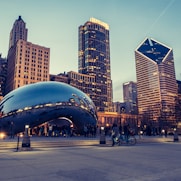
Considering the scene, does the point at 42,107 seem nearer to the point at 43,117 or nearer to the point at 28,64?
the point at 43,117

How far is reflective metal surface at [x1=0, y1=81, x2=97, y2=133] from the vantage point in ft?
103

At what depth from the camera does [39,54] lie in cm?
16438

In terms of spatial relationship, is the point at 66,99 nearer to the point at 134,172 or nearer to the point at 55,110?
the point at 55,110

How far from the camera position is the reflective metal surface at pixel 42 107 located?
103 feet

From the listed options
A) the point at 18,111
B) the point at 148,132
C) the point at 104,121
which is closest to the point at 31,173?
the point at 18,111

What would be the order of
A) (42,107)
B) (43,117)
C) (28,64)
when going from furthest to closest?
(28,64), (43,117), (42,107)

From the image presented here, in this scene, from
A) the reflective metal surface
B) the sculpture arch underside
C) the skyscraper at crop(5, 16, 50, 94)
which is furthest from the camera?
the skyscraper at crop(5, 16, 50, 94)

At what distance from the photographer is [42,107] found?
32062 millimetres

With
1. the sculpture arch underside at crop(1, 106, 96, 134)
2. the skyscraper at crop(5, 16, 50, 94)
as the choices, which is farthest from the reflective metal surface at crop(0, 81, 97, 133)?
the skyscraper at crop(5, 16, 50, 94)

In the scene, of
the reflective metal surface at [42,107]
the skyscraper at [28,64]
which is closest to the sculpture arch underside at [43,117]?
the reflective metal surface at [42,107]

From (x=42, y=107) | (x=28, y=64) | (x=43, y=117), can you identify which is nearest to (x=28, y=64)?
(x=28, y=64)

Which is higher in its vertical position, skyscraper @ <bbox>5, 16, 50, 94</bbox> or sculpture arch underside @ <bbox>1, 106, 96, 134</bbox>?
Answer: skyscraper @ <bbox>5, 16, 50, 94</bbox>

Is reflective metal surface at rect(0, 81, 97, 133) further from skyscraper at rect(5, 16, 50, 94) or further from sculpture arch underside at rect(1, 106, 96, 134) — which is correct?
skyscraper at rect(5, 16, 50, 94)

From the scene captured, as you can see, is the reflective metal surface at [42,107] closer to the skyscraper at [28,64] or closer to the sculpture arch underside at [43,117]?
the sculpture arch underside at [43,117]
